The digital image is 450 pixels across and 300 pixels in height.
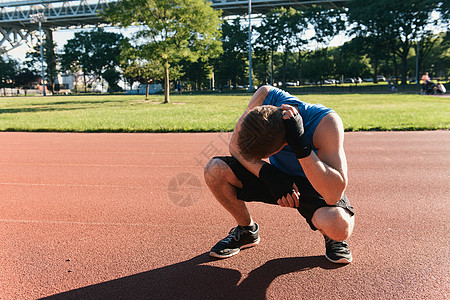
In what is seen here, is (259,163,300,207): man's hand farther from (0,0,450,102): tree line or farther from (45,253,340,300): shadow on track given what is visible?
(0,0,450,102): tree line

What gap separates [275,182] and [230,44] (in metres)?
59.3

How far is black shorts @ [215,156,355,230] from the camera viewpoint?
2715 mm

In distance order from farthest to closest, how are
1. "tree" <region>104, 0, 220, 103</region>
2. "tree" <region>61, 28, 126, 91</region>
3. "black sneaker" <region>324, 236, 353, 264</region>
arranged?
"tree" <region>61, 28, 126, 91</region>
"tree" <region>104, 0, 220, 103</region>
"black sneaker" <region>324, 236, 353, 264</region>

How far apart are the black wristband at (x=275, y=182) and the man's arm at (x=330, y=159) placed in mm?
230

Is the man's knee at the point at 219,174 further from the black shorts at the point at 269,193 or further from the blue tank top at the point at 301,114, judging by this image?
the blue tank top at the point at 301,114

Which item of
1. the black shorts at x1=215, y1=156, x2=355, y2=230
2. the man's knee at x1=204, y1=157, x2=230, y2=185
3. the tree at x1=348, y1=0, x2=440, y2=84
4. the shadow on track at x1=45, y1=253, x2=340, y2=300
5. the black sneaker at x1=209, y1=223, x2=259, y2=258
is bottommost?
the shadow on track at x1=45, y1=253, x2=340, y2=300

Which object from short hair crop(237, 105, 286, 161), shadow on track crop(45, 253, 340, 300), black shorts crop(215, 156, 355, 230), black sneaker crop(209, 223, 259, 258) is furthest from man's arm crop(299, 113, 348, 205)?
black sneaker crop(209, 223, 259, 258)

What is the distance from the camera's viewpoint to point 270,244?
134 inches

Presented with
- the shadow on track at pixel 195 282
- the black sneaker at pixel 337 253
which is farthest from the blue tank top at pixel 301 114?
the shadow on track at pixel 195 282

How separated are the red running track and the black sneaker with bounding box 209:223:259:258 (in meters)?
0.08

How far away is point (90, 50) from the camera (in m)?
70.1

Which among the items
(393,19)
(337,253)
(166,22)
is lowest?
(337,253)

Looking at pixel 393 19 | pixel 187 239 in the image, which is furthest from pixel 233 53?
pixel 187 239

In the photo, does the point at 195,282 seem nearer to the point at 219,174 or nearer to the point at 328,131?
the point at 219,174
